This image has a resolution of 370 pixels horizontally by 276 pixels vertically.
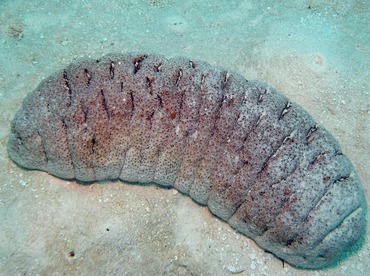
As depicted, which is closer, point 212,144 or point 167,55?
point 212,144

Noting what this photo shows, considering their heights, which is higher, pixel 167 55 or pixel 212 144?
Answer: pixel 167 55

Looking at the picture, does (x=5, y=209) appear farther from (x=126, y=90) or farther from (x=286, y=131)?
(x=286, y=131)

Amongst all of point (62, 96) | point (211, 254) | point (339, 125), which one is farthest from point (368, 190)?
point (62, 96)

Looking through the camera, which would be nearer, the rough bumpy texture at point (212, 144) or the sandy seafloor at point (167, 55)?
the rough bumpy texture at point (212, 144)

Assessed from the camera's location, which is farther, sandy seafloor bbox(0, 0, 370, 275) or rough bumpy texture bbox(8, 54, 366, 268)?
sandy seafloor bbox(0, 0, 370, 275)
